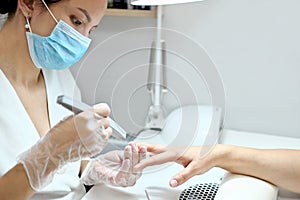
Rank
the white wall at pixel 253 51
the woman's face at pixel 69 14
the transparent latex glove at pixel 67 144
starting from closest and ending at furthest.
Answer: the transparent latex glove at pixel 67 144, the woman's face at pixel 69 14, the white wall at pixel 253 51

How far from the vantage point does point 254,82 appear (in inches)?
67.5

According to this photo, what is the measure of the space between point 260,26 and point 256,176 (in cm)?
72

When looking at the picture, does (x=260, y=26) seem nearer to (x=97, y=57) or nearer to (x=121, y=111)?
(x=121, y=111)

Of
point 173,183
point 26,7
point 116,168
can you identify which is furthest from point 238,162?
point 26,7

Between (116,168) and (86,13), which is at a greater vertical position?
(86,13)

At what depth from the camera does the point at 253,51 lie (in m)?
1.68

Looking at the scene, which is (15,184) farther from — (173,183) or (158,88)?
(158,88)

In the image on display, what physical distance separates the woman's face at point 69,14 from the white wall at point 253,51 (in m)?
0.66

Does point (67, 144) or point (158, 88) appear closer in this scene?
point (67, 144)

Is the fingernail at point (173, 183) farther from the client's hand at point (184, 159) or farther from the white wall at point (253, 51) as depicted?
the white wall at point (253, 51)

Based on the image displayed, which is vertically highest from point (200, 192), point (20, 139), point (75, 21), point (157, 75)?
point (75, 21)

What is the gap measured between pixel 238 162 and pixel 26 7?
71 cm

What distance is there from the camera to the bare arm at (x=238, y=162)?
1.15 metres

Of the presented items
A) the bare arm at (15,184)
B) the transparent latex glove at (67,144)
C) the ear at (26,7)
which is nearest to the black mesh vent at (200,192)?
the transparent latex glove at (67,144)
